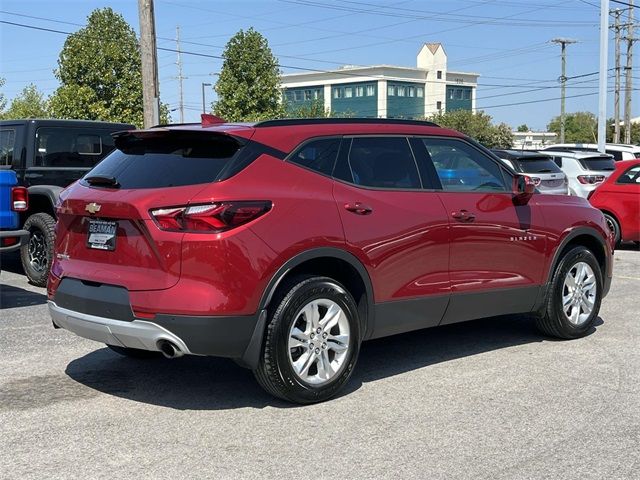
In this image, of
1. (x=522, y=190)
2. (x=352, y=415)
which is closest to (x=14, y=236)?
(x=352, y=415)

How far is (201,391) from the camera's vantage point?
205 inches

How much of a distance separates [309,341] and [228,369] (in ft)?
3.64

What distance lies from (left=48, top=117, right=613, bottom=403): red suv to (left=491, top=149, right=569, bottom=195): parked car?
816 centimetres

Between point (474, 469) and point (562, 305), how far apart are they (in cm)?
307

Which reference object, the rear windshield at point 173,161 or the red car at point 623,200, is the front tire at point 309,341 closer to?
the rear windshield at point 173,161

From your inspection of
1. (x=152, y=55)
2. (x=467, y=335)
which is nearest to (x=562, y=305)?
(x=467, y=335)

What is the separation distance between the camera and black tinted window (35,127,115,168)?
9961mm

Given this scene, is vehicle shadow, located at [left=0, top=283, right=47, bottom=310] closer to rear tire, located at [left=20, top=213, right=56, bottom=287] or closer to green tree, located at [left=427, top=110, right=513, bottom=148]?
rear tire, located at [left=20, top=213, right=56, bottom=287]

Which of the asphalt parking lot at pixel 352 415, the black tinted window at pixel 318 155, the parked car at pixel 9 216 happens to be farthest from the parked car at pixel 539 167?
the black tinted window at pixel 318 155

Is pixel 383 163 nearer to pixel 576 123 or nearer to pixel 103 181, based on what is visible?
pixel 103 181

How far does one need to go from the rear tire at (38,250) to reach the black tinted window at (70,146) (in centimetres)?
83

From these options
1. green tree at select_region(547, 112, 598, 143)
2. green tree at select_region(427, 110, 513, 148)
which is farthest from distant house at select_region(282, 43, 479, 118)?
green tree at select_region(427, 110, 513, 148)

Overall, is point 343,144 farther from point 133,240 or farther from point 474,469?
point 474,469

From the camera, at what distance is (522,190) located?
6254 millimetres
